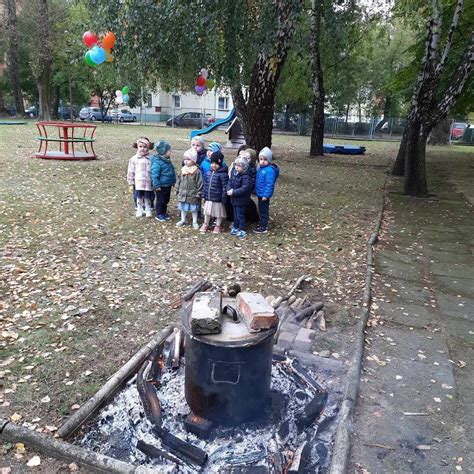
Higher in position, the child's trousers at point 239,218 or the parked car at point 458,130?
the parked car at point 458,130

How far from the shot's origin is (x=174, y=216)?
8.55 metres

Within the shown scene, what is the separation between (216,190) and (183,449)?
501 cm

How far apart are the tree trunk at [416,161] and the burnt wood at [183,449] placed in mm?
9634

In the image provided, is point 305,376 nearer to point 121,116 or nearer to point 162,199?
point 162,199

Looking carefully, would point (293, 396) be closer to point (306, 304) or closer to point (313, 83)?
point (306, 304)

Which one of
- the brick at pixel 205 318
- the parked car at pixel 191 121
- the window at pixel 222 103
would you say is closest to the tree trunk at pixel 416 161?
the brick at pixel 205 318

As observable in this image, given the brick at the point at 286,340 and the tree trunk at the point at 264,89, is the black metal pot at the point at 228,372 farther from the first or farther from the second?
the tree trunk at the point at 264,89

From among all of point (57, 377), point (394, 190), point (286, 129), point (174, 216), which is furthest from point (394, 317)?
point (286, 129)

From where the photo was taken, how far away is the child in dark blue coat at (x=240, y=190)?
7.17 metres

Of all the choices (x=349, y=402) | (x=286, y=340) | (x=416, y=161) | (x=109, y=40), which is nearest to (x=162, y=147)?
(x=109, y=40)

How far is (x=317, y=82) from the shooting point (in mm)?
17203

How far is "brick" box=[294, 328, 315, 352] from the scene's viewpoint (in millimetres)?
4105

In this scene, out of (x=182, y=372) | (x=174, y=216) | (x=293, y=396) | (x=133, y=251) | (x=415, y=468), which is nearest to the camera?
(x=415, y=468)

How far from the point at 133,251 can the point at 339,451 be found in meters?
4.44
